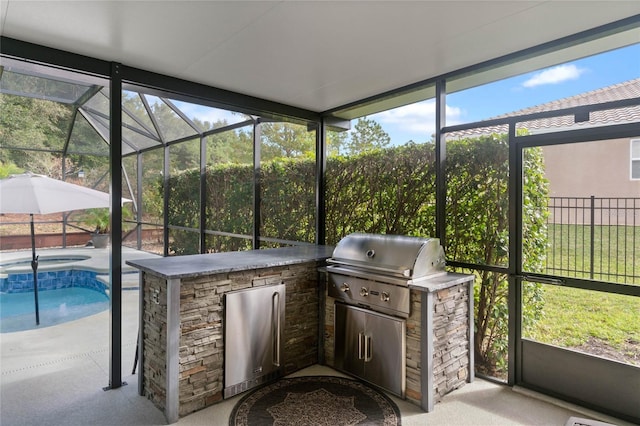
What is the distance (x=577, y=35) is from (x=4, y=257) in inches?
208

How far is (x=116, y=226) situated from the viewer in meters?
2.99

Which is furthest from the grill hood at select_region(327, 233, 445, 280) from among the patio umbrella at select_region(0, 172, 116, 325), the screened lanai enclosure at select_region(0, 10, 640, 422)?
the patio umbrella at select_region(0, 172, 116, 325)

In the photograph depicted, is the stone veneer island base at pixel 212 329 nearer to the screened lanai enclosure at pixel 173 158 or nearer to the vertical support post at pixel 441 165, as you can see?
the vertical support post at pixel 441 165

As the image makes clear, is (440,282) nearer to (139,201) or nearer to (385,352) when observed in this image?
(385,352)

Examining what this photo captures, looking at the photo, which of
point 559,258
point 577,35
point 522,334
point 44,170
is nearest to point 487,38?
point 577,35

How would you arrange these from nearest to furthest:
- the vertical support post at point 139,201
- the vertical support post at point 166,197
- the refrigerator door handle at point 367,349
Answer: the refrigerator door handle at point 367,349
the vertical support post at point 139,201
the vertical support post at point 166,197

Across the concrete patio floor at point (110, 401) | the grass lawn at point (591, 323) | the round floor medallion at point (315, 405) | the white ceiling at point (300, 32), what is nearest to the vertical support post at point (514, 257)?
the grass lawn at point (591, 323)

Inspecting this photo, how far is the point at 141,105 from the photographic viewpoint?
12.0 ft

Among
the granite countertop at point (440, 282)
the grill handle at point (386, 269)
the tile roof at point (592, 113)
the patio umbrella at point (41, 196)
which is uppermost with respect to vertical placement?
the tile roof at point (592, 113)

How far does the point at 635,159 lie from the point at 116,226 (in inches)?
158

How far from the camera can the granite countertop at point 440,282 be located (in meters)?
2.62

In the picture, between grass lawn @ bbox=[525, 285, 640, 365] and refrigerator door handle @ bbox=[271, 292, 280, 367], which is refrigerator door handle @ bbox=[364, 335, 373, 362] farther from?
grass lawn @ bbox=[525, 285, 640, 365]

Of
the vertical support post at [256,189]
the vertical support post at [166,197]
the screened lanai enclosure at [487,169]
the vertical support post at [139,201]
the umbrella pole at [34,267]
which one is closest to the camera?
the screened lanai enclosure at [487,169]

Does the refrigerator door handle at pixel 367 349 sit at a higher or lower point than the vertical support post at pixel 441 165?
lower
